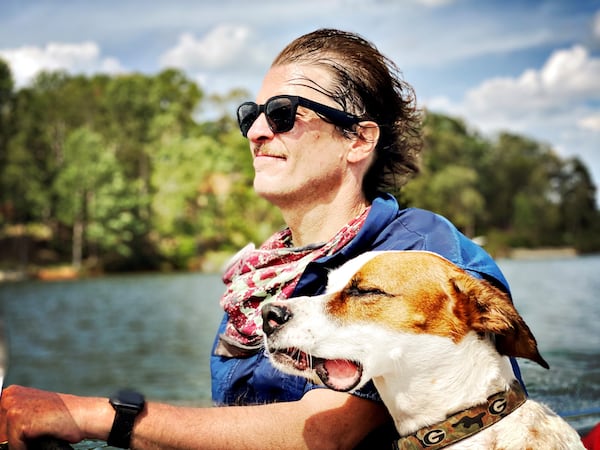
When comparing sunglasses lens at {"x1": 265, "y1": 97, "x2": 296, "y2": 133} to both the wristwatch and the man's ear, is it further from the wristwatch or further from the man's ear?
the wristwatch

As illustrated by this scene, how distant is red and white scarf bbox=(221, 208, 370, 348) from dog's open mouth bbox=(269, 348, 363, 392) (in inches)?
13.7

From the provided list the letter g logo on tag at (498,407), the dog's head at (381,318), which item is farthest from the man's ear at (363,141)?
the letter g logo on tag at (498,407)

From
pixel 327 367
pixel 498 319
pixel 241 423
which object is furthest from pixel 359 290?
pixel 241 423

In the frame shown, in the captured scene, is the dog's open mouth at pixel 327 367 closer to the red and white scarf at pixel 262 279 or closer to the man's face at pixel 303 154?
the red and white scarf at pixel 262 279

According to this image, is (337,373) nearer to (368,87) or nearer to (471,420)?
(471,420)

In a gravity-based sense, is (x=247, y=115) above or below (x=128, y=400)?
above

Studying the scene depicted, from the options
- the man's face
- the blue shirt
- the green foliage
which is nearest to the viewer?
the blue shirt

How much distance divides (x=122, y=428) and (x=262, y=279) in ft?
2.66

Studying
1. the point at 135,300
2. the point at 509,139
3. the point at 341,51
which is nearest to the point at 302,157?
the point at 341,51

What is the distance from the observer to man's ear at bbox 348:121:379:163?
8.09ft

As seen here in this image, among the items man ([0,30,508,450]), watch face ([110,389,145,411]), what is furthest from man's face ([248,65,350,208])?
watch face ([110,389,145,411])

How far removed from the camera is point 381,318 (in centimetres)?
183

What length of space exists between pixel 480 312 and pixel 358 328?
0.32m

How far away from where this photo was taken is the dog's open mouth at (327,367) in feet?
6.14
